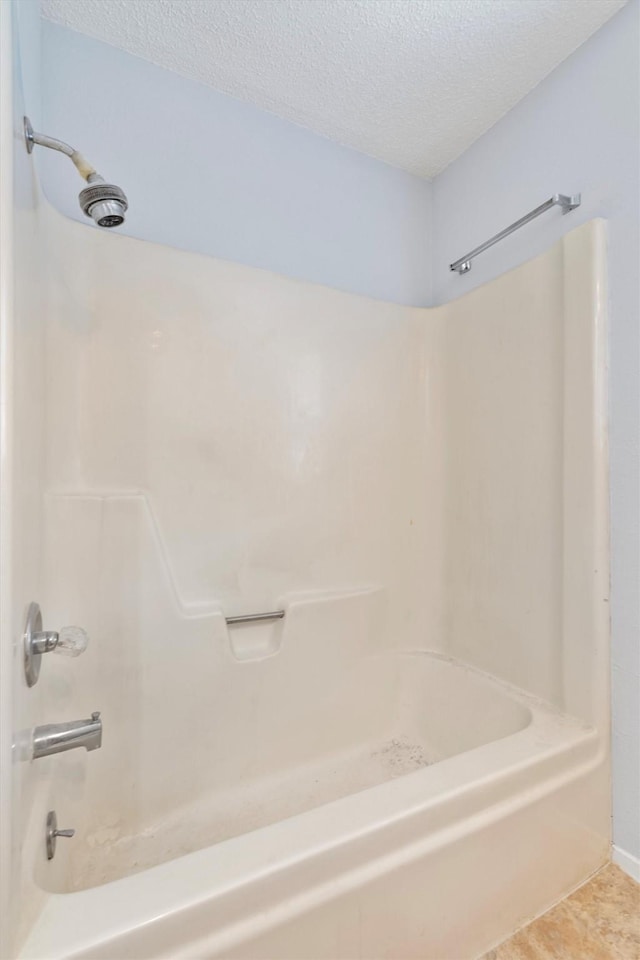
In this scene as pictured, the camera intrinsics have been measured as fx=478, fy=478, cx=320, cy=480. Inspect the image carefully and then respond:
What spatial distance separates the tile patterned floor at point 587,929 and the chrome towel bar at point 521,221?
1868mm

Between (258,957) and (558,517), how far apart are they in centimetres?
125

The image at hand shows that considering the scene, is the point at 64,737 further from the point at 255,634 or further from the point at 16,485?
the point at 255,634

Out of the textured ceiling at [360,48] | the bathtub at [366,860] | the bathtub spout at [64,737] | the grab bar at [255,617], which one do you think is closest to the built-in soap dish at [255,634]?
the grab bar at [255,617]

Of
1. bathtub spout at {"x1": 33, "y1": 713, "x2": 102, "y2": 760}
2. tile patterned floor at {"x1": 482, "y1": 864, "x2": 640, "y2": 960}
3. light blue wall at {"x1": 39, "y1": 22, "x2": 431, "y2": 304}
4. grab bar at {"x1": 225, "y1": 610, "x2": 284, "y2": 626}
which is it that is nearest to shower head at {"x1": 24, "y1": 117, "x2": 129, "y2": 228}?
light blue wall at {"x1": 39, "y1": 22, "x2": 431, "y2": 304}

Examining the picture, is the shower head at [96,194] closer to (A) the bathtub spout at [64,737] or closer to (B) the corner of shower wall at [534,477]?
(A) the bathtub spout at [64,737]

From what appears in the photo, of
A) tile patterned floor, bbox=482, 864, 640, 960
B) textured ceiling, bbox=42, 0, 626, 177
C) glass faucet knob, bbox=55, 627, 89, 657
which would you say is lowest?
tile patterned floor, bbox=482, 864, 640, 960

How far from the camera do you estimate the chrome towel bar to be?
143 centimetres

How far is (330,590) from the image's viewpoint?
1.74 metres

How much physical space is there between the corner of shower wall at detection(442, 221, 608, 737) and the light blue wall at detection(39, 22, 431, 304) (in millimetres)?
446

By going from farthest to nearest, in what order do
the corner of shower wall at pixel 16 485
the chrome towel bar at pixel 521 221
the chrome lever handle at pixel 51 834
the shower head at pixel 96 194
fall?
the chrome towel bar at pixel 521 221
the shower head at pixel 96 194
the chrome lever handle at pixel 51 834
the corner of shower wall at pixel 16 485

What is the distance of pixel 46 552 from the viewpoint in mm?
1220

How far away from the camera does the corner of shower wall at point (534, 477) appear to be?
4.40 ft

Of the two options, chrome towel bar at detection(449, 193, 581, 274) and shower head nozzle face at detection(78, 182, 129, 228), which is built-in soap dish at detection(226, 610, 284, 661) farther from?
chrome towel bar at detection(449, 193, 581, 274)

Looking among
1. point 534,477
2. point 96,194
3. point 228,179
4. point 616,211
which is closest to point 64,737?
point 96,194
